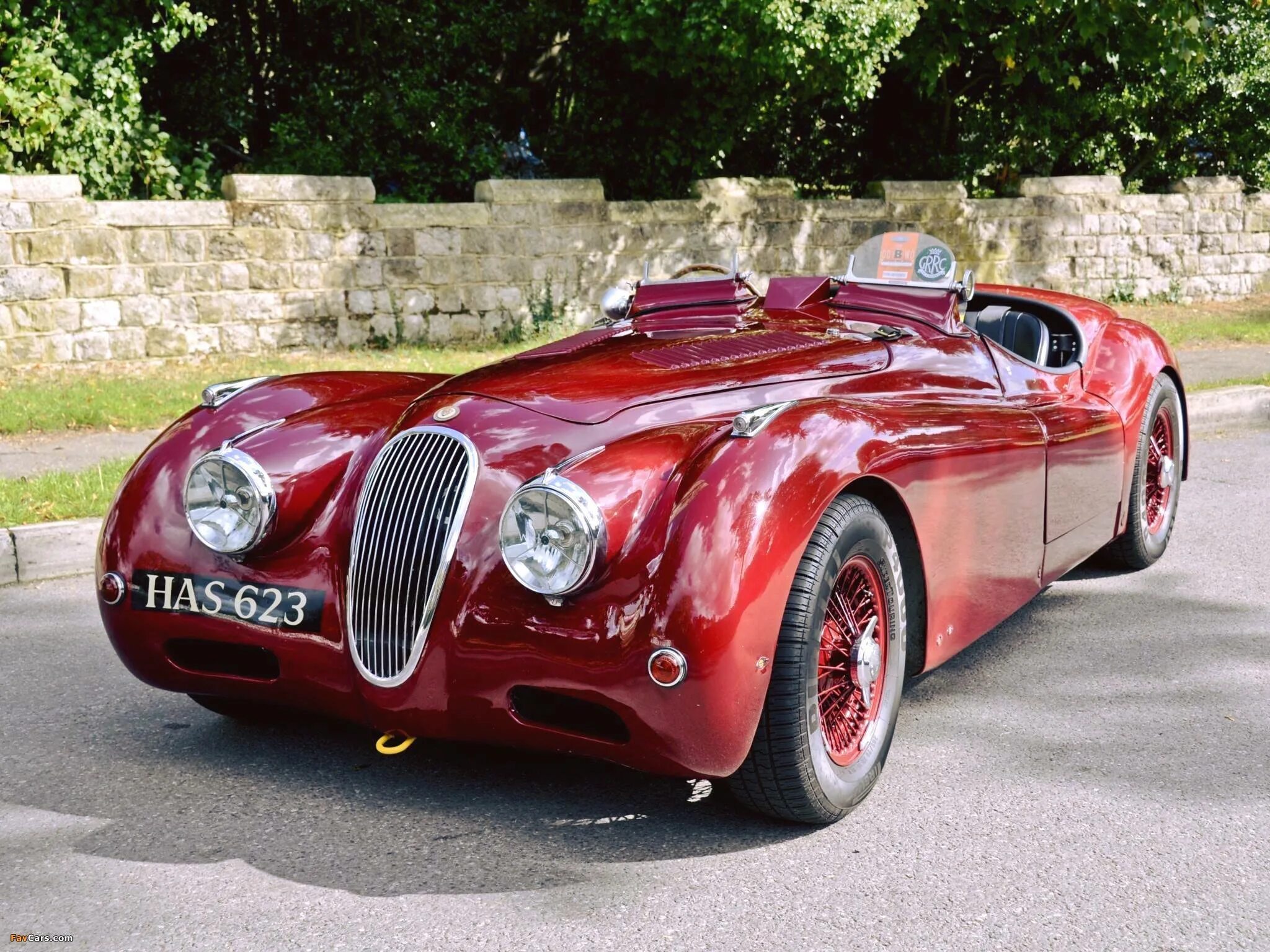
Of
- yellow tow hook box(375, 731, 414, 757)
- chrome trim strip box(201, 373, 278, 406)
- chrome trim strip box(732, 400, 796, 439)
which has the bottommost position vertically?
yellow tow hook box(375, 731, 414, 757)

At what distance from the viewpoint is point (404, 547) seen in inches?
126

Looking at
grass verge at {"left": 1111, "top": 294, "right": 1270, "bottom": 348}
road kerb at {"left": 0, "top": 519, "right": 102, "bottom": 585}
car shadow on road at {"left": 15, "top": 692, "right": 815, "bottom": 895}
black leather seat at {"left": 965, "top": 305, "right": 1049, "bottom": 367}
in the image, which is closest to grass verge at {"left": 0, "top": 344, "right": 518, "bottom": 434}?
road kerb at {"left": 0, "top": 519, "right": 102, "bottom": 585}

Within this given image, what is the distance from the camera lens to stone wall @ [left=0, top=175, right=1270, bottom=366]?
1039 centimetres

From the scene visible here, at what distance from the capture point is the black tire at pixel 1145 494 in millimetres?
5305

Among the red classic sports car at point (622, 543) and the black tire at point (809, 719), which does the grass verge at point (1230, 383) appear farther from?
the black tire at point (809, 719)

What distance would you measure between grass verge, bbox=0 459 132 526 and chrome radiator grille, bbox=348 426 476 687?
9.85 ft

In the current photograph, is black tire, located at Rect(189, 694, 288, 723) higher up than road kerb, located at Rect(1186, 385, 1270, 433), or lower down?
lower down

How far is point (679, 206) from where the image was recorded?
13.1 metres

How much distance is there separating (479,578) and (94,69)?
395 inches

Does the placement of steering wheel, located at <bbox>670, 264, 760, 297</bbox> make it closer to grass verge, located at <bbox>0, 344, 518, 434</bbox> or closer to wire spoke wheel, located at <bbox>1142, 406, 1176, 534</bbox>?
wire spoke wheel, located at <bbox>1142, 406, 1176, 534</bbox>

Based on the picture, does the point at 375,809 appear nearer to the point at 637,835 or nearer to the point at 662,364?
the point at 637,835

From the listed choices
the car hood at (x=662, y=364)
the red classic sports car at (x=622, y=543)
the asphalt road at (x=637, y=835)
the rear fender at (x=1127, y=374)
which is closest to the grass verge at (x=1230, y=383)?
the rear fender at (x=1127, y=374)

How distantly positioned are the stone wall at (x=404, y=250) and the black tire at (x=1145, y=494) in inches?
301

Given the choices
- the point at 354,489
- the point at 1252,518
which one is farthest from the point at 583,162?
the point at 354,489
